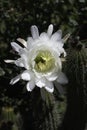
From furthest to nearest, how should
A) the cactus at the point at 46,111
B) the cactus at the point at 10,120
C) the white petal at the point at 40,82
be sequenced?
the cactus at the point at 10,120 → the cactus at the point at 46,111 → the white petal at the point at 40,82

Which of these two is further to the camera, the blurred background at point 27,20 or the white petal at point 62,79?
the blurred background at point 27,20

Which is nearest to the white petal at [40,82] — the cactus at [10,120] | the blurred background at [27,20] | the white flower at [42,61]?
the white flower at [42,61]

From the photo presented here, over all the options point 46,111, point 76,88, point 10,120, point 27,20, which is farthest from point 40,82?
point 27,20

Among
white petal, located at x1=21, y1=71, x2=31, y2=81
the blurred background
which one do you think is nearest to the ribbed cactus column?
white petal, located at x1=21, y1=71, x2=31, y2=81

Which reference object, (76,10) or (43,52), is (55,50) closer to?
(43,52)

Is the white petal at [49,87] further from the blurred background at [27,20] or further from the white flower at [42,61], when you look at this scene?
the blurred background at [27,20]

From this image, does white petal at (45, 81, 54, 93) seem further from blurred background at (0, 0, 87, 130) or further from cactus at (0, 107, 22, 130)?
blurred background at (0, 0, 87, 130)

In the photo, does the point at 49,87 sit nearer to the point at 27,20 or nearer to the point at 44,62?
the point at 44,62
